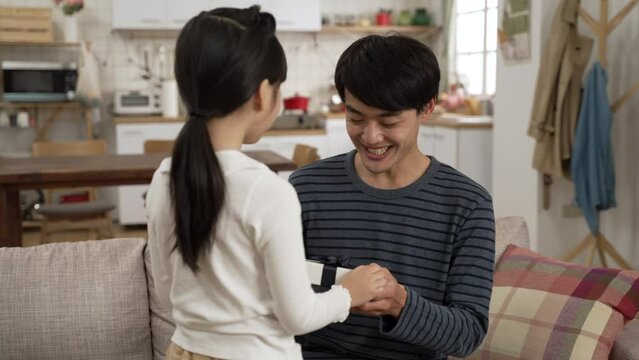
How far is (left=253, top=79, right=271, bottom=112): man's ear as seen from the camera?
1114 mm

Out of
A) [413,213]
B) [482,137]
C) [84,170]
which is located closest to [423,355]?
[413,213]

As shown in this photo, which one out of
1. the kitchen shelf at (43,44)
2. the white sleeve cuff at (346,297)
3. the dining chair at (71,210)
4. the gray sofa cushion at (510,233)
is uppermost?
the kitchen shelf at (43,44)

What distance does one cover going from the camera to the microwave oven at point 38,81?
20.7 ft

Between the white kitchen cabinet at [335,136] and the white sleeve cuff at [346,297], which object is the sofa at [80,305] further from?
the white kitchen cabinet at [335,136]

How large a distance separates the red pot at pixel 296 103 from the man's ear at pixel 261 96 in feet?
18.7

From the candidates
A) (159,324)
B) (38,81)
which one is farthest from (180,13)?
(159,324)

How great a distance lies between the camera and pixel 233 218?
1.09 meters

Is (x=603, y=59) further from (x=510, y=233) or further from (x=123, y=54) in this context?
(x=123, y=54)

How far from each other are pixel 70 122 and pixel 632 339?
5.82 m

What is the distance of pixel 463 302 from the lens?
1468 mm

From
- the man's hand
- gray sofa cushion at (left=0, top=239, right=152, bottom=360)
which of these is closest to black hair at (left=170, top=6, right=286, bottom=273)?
the man's hand

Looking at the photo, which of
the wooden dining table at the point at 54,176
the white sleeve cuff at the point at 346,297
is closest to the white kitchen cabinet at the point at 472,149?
the wooden dining table at the point at 54,176

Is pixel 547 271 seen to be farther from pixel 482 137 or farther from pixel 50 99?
pixel 50 99

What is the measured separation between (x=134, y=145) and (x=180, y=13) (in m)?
1.20
